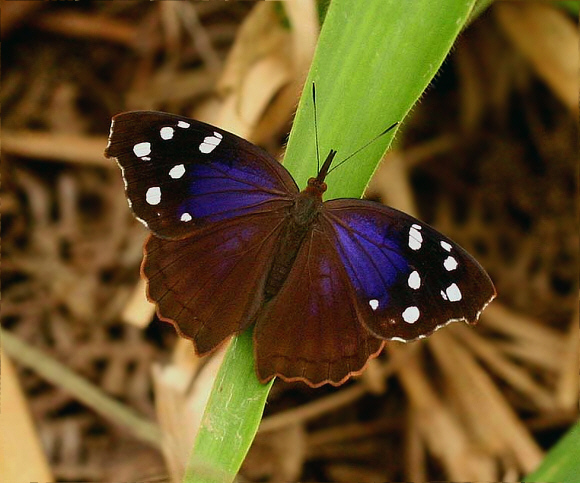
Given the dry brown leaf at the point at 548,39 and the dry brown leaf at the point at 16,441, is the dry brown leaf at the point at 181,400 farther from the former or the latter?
the dry brown leaf at the point at 548,39

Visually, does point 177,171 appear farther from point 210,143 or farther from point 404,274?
point 404,274

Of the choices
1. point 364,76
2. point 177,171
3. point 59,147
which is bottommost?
point 59,147

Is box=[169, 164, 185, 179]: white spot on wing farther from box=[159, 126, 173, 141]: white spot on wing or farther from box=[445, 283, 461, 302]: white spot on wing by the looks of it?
box=[445, 283, 461, 302]: white spot on wing

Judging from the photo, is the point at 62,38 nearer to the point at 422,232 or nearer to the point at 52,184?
the point at 52,184

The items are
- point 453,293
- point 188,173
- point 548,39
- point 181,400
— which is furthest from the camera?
point 548,39

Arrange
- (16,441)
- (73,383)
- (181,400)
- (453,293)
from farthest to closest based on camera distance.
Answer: (73,383) < (181,400) < (16,441) < (453,293)

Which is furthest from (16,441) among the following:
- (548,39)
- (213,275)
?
(548,39)

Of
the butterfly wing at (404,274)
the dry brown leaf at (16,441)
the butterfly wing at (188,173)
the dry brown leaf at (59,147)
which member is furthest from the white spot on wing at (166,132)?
the dry brown leaf at (59,147)
